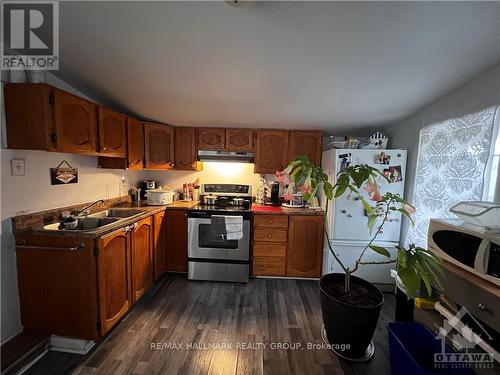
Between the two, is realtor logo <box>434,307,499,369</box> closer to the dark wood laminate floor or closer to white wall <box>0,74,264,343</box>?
the dark wood laminate floor

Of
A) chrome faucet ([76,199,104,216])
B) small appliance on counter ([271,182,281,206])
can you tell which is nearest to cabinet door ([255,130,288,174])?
small appliance on counter ([271,182,281,206])

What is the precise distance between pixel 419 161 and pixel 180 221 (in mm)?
2748

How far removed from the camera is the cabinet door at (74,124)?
1.56 metres

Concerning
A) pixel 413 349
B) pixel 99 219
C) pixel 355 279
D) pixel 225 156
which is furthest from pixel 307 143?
pixel 99 219

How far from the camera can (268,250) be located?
2.75 metres

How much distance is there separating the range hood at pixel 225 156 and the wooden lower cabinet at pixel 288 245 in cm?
83

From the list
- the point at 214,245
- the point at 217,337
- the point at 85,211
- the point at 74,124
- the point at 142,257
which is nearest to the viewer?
the point at 74,124

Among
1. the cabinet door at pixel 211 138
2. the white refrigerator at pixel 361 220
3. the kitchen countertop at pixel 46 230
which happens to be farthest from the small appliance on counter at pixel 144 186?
the white refrigerator at pixel 361 220

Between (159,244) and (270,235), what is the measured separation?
1342mm

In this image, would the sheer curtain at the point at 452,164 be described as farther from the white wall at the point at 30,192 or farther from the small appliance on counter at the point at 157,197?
the white wall at the point at 30,192

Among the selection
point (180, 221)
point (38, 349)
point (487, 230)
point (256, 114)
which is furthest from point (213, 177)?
point (487, 230)

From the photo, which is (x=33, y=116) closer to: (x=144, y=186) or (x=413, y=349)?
(x=144, y=186)

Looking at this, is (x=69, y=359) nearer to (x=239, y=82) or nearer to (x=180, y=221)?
→ (x=180, y=221)

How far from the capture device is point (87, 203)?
7.23ft
